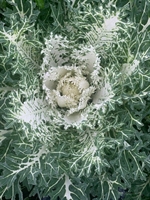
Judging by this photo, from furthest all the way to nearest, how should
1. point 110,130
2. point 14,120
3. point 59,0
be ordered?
point 59,0, point 110,130, point 14,120

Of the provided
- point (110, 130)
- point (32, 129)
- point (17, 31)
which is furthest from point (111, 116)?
point (17, 31)

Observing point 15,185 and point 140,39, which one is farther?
point 15,185

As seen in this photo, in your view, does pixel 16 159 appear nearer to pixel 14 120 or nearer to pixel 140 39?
pixel 14 120

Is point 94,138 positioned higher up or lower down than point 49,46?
lower down

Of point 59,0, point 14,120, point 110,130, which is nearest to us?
point 14,120
